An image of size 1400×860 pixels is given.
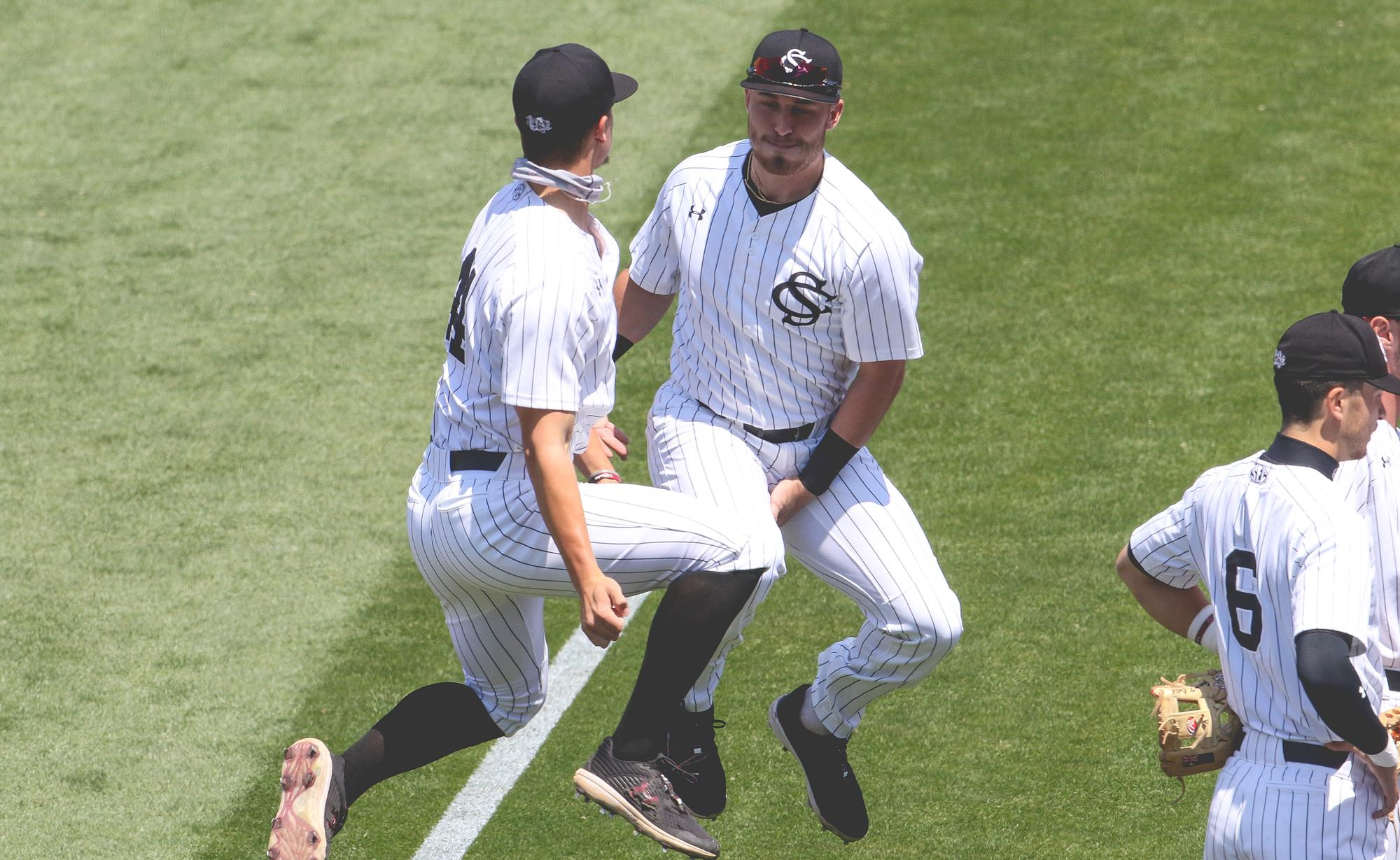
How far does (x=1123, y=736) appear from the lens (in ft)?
19.4

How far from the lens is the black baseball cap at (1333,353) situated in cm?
360

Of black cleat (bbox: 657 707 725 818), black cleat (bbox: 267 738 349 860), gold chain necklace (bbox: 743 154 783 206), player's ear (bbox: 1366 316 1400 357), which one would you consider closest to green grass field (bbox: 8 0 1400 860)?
black cleat (bbox: 657 707 725 818)

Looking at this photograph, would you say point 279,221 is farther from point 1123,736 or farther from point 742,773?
point 1123,736

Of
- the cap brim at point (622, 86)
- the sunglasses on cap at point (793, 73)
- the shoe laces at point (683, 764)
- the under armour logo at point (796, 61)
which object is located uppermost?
the under armour logo at point (796, 61)

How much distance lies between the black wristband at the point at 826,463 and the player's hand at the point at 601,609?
0.98m

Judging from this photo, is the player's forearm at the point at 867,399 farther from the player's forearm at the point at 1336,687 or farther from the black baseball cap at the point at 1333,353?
the player's forearm at the point at 1336,687

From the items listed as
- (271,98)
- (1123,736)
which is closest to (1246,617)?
(1123,736)

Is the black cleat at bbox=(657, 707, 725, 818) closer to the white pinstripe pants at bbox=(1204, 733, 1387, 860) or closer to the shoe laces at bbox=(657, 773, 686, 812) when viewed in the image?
the shoe laces at bbox=(657, 773, 686, 812)

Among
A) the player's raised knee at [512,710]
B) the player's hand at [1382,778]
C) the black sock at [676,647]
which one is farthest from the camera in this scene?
the player's raised knee at [512,710]

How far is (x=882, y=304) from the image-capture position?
447 centimetres

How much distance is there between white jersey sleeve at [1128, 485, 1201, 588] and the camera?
4.05 m

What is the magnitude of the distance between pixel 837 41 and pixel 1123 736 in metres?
6.25

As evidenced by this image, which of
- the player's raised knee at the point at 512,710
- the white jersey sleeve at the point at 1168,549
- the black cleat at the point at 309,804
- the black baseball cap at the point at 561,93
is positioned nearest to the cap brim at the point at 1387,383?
the white jersey sleeve at the point at 1168,549

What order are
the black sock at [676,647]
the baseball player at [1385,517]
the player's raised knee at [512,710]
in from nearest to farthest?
1. the baseball player at [1385,517]
2. the black sock at [676,647]
3. the player's raised knee at [512,710]
